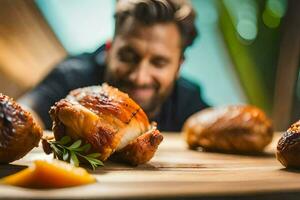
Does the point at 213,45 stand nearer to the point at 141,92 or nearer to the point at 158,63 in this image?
the point at 158,63

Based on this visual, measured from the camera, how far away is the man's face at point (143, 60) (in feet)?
12.0

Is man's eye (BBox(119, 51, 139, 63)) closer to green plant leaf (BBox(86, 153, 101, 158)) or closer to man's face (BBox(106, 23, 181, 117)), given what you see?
man's face (BBox(106, 23, 181, 117))

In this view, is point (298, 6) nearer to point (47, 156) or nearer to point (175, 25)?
point (175, 25)

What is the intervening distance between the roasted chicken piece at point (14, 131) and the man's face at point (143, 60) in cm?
173

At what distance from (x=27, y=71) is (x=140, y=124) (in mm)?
1542

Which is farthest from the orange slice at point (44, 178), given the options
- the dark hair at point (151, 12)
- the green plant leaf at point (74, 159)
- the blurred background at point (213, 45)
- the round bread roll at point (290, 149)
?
the dark hair at point (151, 12)

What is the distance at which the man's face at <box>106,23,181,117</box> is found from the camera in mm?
3670

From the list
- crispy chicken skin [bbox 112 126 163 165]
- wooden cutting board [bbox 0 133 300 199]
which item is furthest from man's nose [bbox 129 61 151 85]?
crispy chicken skin [bbox 112 126 163 165]

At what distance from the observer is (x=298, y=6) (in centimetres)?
434

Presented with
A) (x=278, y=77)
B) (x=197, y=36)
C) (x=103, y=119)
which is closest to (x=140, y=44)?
(x=197, y=36)

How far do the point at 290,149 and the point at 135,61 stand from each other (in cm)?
172

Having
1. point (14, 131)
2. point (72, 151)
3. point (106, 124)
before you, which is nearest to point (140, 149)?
point (106, 124)

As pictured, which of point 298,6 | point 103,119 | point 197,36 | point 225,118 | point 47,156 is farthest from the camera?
point 298,6

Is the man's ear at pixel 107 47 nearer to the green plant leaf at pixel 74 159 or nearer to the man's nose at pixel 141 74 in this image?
the man's nose at pixel 141 74
